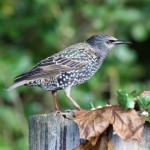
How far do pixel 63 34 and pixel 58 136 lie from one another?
A: 601 cm

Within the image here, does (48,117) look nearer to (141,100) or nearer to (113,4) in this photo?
(141,100)

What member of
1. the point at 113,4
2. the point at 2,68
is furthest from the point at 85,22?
the point at 2,68

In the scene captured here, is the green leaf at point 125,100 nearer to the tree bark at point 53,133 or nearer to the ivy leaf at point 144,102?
the ivy leaf at point 144,102

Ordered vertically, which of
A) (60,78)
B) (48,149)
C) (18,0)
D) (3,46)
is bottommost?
(48,149)

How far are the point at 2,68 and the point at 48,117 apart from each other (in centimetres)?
453

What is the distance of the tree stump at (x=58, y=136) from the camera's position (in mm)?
4156

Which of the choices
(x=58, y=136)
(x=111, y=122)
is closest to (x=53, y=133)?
(x=58, y=136)

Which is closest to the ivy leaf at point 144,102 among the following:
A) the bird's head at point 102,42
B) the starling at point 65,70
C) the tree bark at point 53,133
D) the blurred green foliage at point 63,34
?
the tree bark at point 53,133

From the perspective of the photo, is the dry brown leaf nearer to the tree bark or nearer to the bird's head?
the tree bark

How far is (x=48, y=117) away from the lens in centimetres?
437

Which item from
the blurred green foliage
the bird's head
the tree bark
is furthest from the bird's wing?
the blurred green foliage

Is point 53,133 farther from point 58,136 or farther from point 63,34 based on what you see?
point 63,34

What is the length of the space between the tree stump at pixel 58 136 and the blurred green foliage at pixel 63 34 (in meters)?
4.77

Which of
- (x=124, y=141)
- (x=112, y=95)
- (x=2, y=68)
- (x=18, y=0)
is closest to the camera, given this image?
(x=124, y=141)
